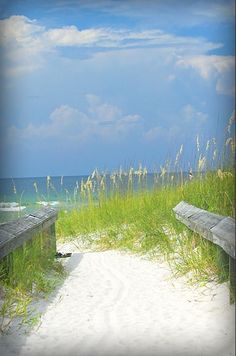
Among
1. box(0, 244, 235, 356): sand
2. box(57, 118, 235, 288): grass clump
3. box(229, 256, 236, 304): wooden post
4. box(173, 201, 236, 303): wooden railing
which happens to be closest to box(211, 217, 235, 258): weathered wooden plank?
box(173, 201, 236, 303): wooden railing

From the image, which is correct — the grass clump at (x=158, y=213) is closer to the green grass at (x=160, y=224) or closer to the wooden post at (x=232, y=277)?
the green grass at (x=160, y=224)

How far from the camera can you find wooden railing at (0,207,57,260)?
2.69m

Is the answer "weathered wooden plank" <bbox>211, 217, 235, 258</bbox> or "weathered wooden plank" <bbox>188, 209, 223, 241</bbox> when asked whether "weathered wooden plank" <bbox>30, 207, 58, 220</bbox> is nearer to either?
"weathered wooden plank" <bbox>188, 209, 223, 241</bbox>

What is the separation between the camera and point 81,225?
19.6 feet

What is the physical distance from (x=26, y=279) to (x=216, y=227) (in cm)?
124

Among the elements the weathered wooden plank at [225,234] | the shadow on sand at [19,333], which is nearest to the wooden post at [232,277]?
the weathered wooden plank at [225,234]

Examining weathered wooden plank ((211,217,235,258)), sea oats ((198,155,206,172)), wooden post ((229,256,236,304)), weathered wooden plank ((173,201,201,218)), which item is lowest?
wooden post ((229,256,236,304))

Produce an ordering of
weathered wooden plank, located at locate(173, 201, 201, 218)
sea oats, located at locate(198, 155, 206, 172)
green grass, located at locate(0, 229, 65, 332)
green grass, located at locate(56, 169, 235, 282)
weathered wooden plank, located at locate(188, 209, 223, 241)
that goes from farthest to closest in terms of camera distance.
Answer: sea oats, located at locate(198, 155, 206, 172)
weathered wooden plank, located at locate(173, 201, 201, 218)
green grass, located at locate(56, 169, 235, 282)
weathered wooden plank, located at locate(188, 209, 223, 241)
green grass, located at locate(0, 229, 65, 332)

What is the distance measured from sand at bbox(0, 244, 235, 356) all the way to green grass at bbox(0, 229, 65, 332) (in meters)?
0.08

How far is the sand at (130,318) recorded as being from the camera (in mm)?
2215

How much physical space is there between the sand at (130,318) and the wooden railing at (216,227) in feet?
0.64

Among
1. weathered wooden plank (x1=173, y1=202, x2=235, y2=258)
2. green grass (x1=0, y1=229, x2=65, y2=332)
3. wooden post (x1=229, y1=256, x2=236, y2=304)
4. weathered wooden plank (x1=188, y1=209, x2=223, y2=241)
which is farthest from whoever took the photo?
weathered wooden plank (x1=188, y1=209, x2=223, y2=241)

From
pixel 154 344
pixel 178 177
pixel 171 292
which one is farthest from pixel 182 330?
pixel 178 177

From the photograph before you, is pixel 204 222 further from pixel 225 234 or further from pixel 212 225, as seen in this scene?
pixel 225 234
